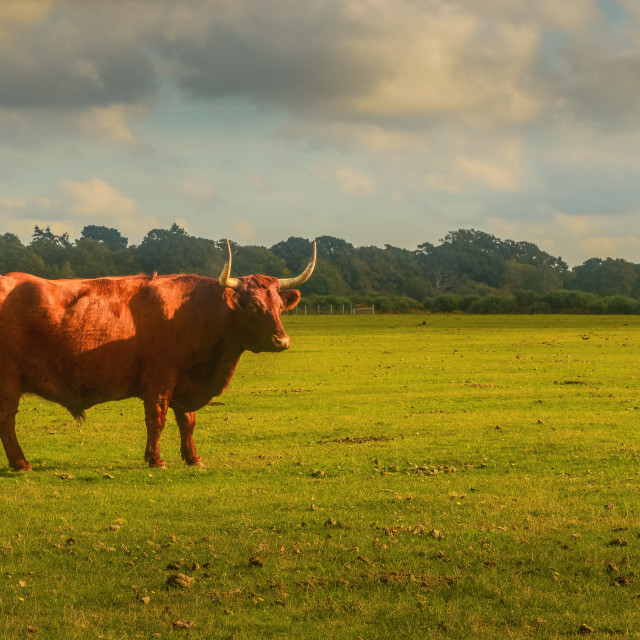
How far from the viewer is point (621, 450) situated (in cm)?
1399

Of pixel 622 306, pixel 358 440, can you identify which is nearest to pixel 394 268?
pixel 622 306

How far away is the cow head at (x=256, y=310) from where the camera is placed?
12.2 metres

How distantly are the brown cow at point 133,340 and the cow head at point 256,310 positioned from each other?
0.05 feet

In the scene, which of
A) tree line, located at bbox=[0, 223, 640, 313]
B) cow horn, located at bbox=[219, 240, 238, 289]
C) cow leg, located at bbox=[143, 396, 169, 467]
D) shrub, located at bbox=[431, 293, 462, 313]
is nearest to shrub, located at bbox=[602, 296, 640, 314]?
tree line, located at bbox=[0, 223, 640, 313]

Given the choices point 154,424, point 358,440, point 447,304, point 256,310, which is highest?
point 447,304

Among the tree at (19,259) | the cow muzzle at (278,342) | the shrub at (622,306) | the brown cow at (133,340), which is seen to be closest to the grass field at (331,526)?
the brown cow at (133,340)

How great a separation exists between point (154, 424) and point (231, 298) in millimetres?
2087

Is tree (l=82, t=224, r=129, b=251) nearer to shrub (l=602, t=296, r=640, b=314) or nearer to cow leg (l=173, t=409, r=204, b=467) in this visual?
shrub (l=602, t=296, r=640, b=314)

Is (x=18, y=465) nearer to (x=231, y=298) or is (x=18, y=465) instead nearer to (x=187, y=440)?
(x=187, y=440)

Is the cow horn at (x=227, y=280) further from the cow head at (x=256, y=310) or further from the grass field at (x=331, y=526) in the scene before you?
the grass field at (x=331, y=526)

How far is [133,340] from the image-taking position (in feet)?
40.3

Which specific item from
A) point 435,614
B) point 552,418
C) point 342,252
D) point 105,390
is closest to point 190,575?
point 435,614

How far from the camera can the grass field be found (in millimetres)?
6660

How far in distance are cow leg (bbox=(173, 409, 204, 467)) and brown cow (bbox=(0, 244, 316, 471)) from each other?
16mm
